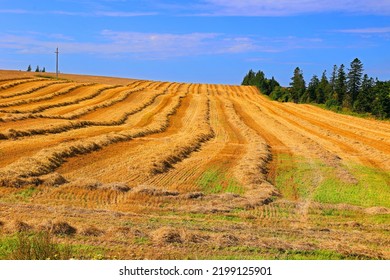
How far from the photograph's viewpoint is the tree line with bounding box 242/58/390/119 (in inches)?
3223

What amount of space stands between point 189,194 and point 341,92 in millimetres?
95398

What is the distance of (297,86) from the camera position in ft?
381

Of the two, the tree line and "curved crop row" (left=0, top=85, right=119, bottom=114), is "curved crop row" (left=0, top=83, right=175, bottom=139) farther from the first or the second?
the tree line

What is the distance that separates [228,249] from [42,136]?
51.5 feet

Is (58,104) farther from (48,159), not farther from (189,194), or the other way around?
(189,194)

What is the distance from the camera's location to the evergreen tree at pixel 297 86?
11231cm

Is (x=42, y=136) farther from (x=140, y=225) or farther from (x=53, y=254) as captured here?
(x=53, y=254)

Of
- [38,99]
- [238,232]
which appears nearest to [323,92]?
[38,99]

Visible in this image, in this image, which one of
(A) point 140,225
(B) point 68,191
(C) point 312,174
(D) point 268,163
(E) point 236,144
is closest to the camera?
(A) point 140,225

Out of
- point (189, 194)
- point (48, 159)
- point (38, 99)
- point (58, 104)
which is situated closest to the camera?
point (189, 194)

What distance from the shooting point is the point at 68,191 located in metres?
14.6

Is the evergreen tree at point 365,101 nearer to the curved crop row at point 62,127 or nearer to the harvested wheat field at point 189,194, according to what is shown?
the curved crop row at point 62,127

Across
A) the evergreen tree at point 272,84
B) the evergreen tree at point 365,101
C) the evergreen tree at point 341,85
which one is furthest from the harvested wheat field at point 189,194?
the evergreen tree at point 272,84

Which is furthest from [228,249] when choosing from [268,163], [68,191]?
[268,163]
